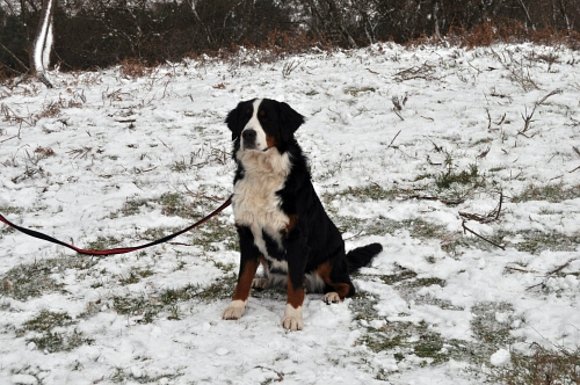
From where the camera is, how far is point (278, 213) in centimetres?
341

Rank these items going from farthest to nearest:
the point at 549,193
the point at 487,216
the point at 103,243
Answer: the point at 549,193
the point at 487,216
the point at 103,243

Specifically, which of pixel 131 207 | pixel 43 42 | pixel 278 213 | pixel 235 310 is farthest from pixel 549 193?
pixel 43 42

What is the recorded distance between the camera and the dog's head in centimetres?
342

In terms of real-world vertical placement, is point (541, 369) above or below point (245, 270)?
below

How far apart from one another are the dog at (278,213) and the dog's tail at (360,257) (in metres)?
0.45

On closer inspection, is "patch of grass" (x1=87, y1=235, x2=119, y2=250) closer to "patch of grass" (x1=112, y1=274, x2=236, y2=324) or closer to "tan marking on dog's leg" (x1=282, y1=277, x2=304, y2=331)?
"patch of grass" (x1=112, y1=274, x2=236, y2=324)

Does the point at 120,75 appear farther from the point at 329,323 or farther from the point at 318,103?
the point at 329,323

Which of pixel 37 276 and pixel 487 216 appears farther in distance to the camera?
pixel 487 216

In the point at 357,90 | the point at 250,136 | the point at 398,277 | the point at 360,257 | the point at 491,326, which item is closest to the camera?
the point at 491,326

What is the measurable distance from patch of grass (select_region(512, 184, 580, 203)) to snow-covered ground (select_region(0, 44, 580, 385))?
0.06ft

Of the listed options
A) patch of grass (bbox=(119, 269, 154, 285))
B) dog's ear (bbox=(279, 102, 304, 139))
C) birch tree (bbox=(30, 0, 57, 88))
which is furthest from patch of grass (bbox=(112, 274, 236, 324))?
birch tree (bbox=(30, 0, 57, 88))

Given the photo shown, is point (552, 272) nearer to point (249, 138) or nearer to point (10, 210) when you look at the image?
point (249, 138)

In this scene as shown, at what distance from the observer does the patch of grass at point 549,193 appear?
5270 millimetres

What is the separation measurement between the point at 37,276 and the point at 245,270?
1.76 m
